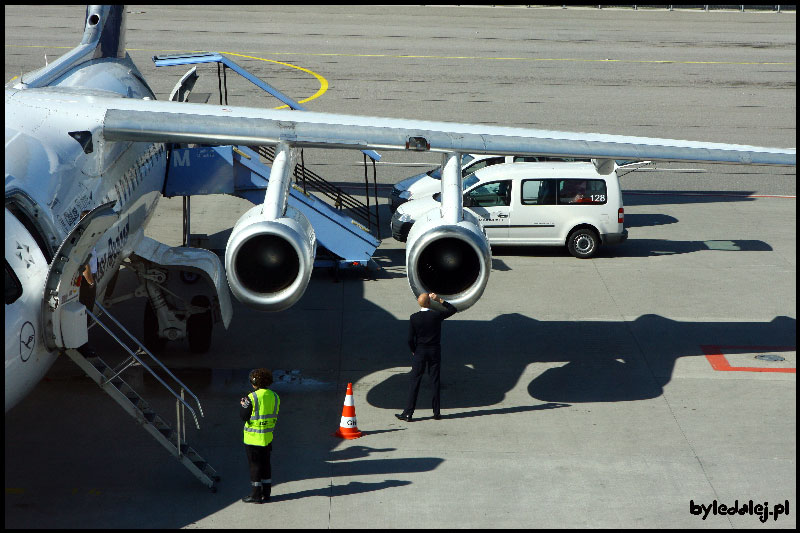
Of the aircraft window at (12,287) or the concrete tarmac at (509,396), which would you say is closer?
the aircraft window at (12,287)

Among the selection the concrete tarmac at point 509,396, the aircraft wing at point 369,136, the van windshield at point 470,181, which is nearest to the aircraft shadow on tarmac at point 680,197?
the concrete tarmac at point 509,396

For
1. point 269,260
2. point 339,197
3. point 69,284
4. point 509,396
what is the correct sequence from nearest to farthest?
point 69,284
point 269,260
point 509,396
point 339,197

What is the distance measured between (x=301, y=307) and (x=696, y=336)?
7109mm

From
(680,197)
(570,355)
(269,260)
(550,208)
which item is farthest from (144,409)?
(680,197)

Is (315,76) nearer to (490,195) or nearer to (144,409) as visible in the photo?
(490,195)

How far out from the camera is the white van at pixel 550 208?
21797 millimetres

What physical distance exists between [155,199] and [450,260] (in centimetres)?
663

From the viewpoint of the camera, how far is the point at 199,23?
4888cm

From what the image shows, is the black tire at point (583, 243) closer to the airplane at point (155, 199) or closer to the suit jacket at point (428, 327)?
the airplane at point (155, 199)

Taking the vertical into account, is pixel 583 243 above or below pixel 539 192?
below

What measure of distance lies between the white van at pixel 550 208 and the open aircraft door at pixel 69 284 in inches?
460

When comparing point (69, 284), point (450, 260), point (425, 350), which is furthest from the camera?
point (425, 350)

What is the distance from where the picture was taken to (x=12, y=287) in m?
10.1

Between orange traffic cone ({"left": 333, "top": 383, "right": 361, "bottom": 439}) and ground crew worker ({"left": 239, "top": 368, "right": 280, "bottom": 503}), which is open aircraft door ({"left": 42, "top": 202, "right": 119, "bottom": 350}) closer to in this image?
ground crew worker ({"left": 239, "top": 368, "right": 280, "bottom": 503})
